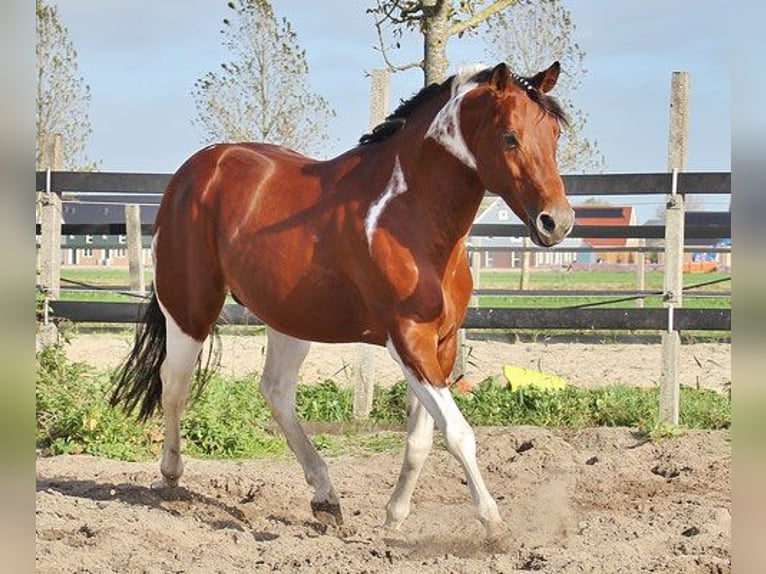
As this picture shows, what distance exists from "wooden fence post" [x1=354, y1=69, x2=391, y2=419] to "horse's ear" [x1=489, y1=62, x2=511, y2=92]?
344cm

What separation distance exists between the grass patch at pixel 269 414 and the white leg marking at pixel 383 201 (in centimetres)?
269

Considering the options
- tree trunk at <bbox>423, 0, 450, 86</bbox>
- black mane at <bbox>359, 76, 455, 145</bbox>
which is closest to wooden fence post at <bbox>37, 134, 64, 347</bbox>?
tree trunk at <bbox>423, 0, 450, 86</bbox>

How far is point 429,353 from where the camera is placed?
4539 millimetres

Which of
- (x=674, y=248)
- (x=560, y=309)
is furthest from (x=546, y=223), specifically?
(x=560, y=309)

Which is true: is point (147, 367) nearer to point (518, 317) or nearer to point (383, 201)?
point (383, 201)

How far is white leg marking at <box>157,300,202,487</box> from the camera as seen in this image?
5.72 metres

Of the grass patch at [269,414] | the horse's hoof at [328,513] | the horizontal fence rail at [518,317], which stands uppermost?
the horizontal fence rail at [518,317]

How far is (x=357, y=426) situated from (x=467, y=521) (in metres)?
2.60

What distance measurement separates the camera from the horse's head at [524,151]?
4195 mm

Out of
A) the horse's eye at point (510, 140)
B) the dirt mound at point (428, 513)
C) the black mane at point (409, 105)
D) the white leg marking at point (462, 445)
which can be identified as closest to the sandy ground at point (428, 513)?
the dirt mound at point (428, 513)

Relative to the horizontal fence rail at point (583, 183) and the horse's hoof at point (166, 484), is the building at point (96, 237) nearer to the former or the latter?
the horizontal fence rail at point (583, 183)

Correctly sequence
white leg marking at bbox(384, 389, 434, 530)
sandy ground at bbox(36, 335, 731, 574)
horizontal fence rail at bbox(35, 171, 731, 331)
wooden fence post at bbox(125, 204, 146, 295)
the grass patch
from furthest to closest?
wooden fence post at bbox(125, 204, 146, 295)
horizontal fence rail at bbox(35, 171, 731, 331)
the grass patch
white leg marking at bbox(384, 389, 434, 530)
sandy ground at bbox(36, 335, 731, 574)

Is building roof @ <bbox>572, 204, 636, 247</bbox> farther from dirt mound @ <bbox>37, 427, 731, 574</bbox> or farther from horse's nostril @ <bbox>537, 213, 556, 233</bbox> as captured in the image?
horse's nostril @ <bbox>537, 213, 556, 233</bbox>

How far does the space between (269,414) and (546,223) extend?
3.86 m
